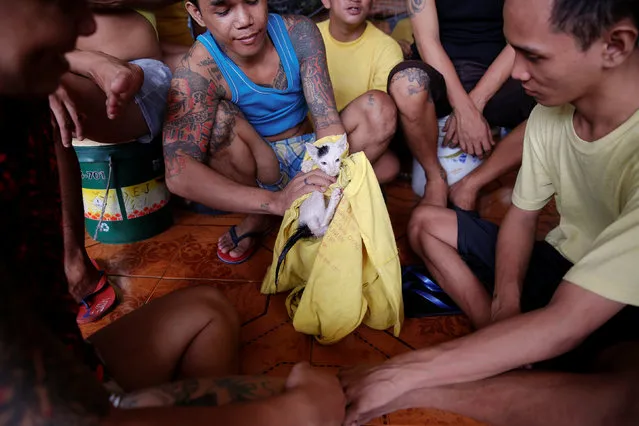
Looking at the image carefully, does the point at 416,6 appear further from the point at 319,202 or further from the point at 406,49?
the point at 319,202

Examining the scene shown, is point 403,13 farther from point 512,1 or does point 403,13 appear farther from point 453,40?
point 512,1

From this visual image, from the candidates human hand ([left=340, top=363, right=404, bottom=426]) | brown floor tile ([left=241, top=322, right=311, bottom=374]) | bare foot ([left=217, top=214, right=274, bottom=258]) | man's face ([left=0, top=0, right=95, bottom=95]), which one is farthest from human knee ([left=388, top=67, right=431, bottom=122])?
man's face ([left=0, top=0, right=95, bottom=95])

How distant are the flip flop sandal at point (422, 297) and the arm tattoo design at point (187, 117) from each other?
0.76 meters

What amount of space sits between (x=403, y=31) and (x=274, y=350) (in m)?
2.04

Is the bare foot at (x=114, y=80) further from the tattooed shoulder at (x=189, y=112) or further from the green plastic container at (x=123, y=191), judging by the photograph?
the green plastic container at (x=123, y=191)

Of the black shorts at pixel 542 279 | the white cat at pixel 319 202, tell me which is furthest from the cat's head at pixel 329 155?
the black shorts at pixel 542 279

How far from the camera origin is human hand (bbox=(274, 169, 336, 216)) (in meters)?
1.27

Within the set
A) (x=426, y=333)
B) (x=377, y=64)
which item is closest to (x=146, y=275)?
(x=426, y=333)

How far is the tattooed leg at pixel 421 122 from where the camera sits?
5.67ft

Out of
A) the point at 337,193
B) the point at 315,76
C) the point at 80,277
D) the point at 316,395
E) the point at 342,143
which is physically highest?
the point at 315,76

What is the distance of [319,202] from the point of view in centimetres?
123

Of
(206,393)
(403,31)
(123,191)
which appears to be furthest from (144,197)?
(403,31)

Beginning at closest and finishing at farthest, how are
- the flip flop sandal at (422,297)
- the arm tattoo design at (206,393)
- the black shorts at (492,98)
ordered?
the arm tattoo design at (206,393)
the flip flop sandal at (422,297)
the black shorts at (492,98)

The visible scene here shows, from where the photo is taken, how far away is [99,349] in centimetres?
86
